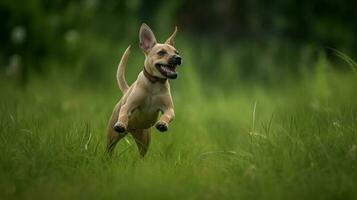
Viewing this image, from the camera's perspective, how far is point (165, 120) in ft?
14.5

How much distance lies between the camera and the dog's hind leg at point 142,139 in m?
4.91

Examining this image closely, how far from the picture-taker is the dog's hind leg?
491 centimetres

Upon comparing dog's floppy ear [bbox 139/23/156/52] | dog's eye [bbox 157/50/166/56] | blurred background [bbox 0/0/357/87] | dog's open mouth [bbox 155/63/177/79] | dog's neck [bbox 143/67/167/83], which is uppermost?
blurred background [bbox 0/0/357/87]

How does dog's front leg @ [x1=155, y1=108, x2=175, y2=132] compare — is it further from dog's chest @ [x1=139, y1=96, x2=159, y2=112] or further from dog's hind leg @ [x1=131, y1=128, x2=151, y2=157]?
dog's hind leg @ [x1=131, y1=128, x2=151, y2=157]

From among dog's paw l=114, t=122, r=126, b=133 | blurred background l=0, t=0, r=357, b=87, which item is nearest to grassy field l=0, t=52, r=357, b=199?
dog's paw l=114, t=122, r=126, b=133

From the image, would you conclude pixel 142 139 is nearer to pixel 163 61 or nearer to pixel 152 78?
→ pixel 152 78

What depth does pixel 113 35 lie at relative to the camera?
38.7ft

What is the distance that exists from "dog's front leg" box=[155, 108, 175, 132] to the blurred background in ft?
15.8

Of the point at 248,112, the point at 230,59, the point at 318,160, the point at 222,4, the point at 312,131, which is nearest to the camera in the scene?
the point at 318,160

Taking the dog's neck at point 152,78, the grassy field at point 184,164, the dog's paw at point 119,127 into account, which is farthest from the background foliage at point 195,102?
the dog's neck at point 152,78

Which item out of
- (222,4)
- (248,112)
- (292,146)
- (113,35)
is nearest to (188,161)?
(292,146)

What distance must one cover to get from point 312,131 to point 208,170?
0.77 m

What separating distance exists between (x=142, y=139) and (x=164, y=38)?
648 cm

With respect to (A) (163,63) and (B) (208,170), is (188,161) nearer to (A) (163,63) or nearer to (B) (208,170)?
(B) (208,170)
